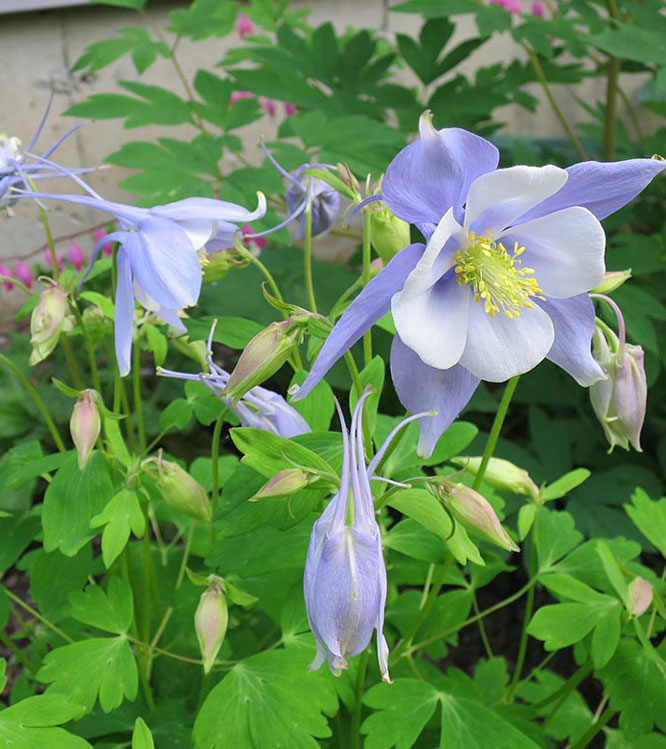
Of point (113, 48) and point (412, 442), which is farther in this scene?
point (113, 48)

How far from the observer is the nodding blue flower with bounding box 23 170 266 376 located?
2.44 ft

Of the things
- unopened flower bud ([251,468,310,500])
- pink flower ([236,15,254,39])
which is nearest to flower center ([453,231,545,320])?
unopened flower bud ([251,468,310,500])

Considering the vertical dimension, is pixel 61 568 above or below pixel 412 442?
below

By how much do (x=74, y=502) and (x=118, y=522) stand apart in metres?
0.08

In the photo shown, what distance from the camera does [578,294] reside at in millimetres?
684

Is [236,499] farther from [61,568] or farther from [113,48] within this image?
[113,48]

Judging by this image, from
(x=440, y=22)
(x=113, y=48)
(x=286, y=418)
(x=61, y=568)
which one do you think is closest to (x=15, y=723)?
(x=61, y=568)

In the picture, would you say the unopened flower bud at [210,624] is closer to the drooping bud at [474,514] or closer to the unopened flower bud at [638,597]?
the drooping bud at [474,514]

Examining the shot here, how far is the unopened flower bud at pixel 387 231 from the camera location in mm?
774

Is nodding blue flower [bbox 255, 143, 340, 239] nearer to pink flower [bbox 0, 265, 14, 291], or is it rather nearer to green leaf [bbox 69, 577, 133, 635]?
green leaf [bbox 69, 577, 133, 635]

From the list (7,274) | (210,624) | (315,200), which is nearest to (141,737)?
(210,624)

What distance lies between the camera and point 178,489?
0.89m

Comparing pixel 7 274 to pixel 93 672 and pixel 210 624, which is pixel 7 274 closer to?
pixel 93 672

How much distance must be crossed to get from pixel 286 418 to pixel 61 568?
1.40ft
